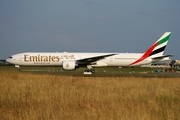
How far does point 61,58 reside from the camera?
40812mm

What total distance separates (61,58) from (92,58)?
4.61m

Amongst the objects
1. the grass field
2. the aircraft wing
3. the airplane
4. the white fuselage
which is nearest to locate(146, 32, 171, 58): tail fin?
the airplane

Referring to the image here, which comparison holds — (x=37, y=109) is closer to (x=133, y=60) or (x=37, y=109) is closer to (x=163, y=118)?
(x=163, y=118)

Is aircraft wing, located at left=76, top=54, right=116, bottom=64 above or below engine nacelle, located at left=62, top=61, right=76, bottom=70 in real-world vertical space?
above

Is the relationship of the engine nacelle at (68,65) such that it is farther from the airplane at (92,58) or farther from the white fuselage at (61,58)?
the white fuselage at (61,58)

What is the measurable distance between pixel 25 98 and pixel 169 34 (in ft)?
126

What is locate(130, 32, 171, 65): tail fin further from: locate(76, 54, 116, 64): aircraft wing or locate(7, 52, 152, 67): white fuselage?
locate(76, 54, 116, 64): aircraft wing

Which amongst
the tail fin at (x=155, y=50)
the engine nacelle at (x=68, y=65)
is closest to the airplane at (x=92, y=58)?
the tail fin at (x=155, y=50)

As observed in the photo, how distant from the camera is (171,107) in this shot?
7.95 metres

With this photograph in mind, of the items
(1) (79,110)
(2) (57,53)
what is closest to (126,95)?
(1) (79,110)

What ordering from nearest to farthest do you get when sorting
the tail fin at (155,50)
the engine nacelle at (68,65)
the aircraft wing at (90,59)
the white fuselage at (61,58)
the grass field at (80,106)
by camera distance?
the grass field at (80,106)
the engine nacelle at (68,65)
the white fuselage at (61,58)
the aircraft wing at (90,59)
the tail fin at (155,50)

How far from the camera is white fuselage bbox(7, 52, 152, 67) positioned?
40531 mm

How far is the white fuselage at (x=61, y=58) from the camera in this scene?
40.5m

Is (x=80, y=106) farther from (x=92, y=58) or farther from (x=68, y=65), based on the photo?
(x=92, y=58)
